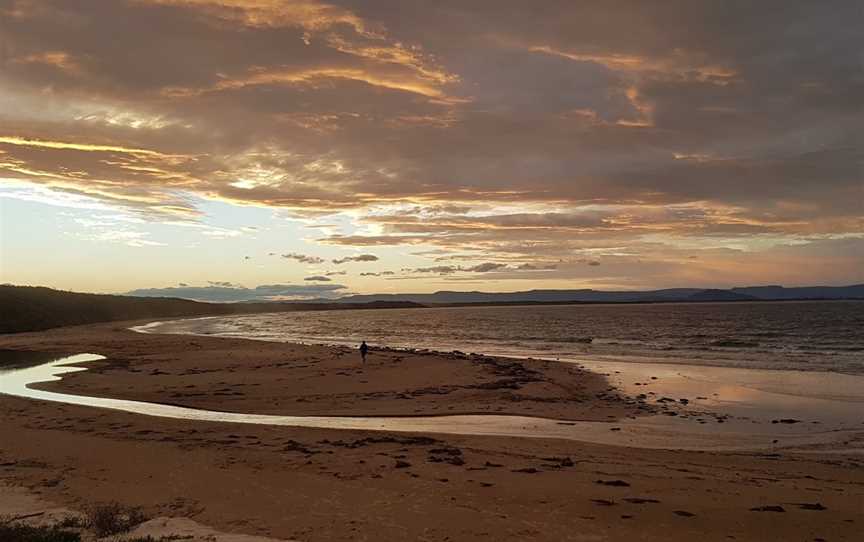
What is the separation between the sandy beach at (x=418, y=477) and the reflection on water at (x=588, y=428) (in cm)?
81

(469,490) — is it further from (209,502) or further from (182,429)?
(182,429)

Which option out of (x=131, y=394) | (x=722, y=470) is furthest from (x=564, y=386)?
(x=131, y=394)

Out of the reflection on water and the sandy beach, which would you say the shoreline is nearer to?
the reflection on water

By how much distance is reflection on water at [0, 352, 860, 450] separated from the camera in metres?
18.7

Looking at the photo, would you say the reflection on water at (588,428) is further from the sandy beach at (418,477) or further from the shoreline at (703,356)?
the shoreline at (703,356)

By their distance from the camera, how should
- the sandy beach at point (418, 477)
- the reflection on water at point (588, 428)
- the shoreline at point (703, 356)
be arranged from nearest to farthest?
the sandy beach at point (418, 477)
the reflection on water at point (588, 428)
the shoreline at point (703, 356)

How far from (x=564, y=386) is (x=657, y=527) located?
20.4 m

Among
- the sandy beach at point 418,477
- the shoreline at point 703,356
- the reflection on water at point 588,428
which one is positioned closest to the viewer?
the sandy beach at point 418,477

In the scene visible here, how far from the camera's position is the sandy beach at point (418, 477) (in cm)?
1099

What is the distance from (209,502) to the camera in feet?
39.9

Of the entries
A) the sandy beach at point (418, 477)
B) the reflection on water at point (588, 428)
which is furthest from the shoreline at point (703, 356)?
the sandy beach at point (418, 477)

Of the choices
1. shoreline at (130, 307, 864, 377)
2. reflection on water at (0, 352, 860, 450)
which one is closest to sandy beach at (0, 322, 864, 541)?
reflection on water at (0, 352, 860, 450)

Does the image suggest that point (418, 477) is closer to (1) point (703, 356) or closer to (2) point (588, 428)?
(2) point (588, 428)

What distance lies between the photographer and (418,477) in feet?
46.0
